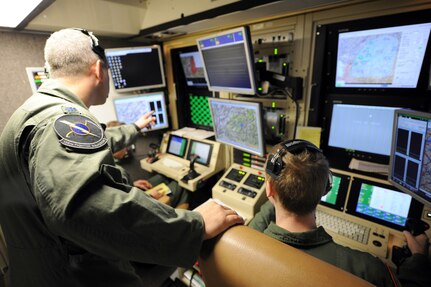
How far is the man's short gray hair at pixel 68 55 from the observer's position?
92 centimetres

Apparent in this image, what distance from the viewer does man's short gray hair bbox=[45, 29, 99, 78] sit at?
3.01ft

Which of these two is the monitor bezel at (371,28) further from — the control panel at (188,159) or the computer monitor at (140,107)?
the computer monitor at (140,107)

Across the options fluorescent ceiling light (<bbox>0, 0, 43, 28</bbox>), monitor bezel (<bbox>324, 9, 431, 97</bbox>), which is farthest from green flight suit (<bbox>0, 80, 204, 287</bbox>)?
monitor bezel (<bbox>324, 9, 431, 97</bbox>)

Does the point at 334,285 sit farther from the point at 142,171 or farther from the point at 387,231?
the point at 142,171

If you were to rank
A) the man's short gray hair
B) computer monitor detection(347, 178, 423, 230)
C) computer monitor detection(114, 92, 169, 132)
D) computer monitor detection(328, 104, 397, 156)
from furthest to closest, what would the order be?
computer monitor detection(114, 92, 169, 132), computer monitor detection(328, 104, 397, 156), computer monitor detection(347, 178, 423, 230), the man's short gray hair

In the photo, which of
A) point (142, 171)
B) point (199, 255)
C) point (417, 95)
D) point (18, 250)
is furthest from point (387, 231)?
point (142, 171)

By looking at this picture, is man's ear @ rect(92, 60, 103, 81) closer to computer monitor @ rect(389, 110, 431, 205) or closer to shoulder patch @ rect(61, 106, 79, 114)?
shoulder patch @ rect(61, 106, 79, 114)

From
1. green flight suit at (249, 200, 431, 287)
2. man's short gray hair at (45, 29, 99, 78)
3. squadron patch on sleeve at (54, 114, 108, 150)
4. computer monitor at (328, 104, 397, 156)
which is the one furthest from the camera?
computer monitor at (328, 104, 397, 156)

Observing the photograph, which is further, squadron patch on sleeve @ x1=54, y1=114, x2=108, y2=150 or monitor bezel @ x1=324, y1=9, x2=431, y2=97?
monitor bezel @ x1=324, y1=9, x2=431, y2=97

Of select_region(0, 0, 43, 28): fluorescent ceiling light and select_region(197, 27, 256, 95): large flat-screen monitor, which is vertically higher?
select_region(0, 0, 43, 28): fluorescent ceiling light

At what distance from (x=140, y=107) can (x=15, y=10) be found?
128cm

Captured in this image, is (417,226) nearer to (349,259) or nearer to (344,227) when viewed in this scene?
(344,227)

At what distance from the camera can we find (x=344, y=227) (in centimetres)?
142

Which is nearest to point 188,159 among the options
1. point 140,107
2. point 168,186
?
point 168,186
